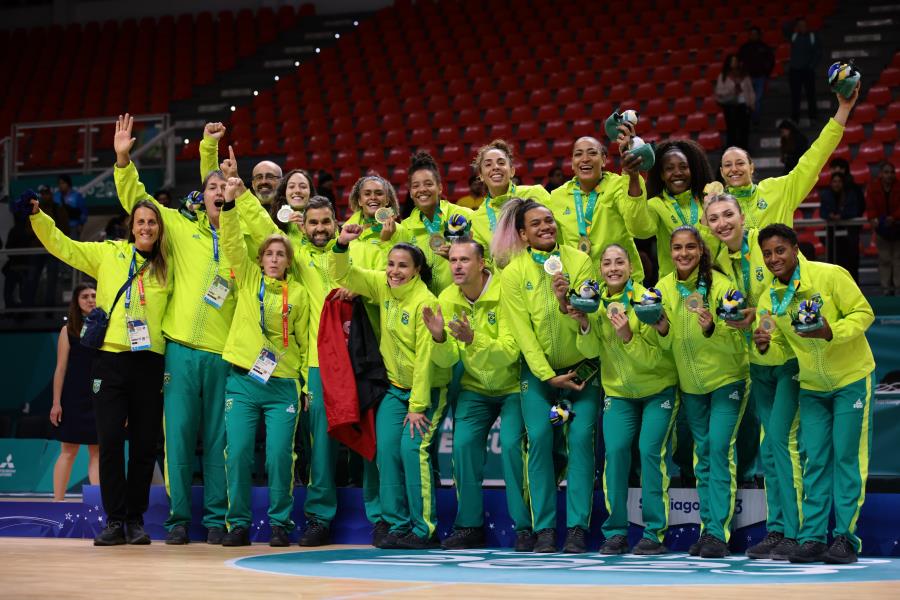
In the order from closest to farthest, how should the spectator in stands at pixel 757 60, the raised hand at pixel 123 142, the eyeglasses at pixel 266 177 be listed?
the raised hand at pixel 123 142 → the eyeglasses at pixel 266 177 → the spectator in stands at pixel 757 60

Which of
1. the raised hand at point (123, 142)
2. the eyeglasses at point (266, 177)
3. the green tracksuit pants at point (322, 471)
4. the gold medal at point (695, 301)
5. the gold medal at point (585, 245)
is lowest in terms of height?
the green tracksuit pants at point (322, 471)

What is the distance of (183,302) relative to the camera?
274 inches

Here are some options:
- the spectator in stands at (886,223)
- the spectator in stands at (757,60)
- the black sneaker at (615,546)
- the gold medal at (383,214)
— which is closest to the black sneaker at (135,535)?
the gold medal at (383,214)

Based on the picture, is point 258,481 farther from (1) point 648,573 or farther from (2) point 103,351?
(1) point 648,573

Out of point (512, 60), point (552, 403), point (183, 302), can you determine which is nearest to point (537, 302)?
point (552, 403)

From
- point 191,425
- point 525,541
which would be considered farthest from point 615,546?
point 191,425

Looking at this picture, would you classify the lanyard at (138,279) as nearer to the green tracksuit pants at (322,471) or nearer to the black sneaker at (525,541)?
the green tracksuit pants at (322,471)

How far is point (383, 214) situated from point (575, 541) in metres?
2.05

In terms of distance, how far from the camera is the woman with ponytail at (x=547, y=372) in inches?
246

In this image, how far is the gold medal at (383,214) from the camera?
6676mm

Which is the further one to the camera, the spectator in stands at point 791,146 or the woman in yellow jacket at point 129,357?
the spectator in stands at point 791,146

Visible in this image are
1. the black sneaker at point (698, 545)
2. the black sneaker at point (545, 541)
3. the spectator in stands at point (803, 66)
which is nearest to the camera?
the black sneaker at point (698, 545)

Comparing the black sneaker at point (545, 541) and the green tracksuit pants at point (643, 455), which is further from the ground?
the green tracksuit pants at point (643, 455)

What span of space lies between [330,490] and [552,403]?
1424 millimetres
